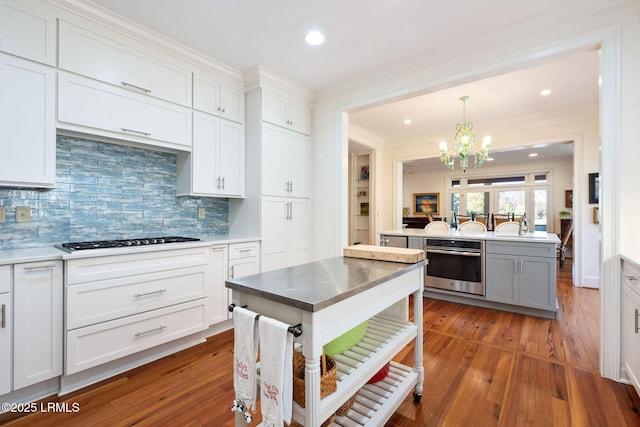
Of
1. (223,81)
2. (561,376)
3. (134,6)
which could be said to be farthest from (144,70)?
(561,376)

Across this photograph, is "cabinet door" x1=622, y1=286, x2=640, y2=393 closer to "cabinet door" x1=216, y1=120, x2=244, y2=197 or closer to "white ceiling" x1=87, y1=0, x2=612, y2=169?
"white ceiling" x1=87, y1=0, x2=612, y2=169

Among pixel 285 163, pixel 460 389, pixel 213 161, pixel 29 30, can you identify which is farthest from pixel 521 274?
pixel 29 30

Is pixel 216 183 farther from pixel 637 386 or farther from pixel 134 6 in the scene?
pixel 637 386

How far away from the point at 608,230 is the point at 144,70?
372 centimetres

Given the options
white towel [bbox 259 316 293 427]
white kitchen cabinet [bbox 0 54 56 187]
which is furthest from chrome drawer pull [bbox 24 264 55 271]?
white towel [bbox 259 316 293 427]

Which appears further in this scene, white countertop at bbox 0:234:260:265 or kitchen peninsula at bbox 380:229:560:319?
kitchen peninsula at bbox 380:229:560:319

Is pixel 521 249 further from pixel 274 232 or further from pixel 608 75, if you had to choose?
pixel 274 232

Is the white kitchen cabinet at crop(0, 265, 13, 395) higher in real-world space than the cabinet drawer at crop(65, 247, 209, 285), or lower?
lower

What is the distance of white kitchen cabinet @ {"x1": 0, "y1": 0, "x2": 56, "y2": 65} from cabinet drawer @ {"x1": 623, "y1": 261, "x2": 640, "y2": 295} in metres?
3.92

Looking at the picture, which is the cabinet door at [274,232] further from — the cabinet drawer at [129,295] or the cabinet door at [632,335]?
the cabinet door at [632,335]

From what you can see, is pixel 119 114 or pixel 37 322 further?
pixel 119 114

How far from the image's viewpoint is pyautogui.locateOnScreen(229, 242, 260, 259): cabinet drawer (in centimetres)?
282

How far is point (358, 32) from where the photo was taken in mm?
2418

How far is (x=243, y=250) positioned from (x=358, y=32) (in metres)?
2.23
